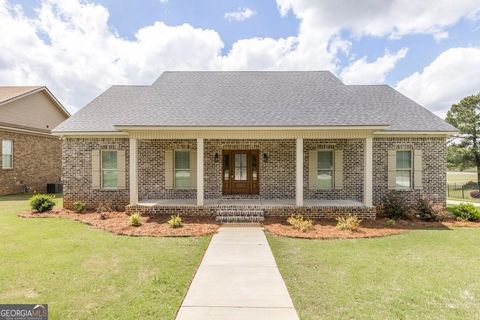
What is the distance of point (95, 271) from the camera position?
532 cm

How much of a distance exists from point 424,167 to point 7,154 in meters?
22.3

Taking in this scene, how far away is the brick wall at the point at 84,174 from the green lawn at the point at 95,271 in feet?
10.0

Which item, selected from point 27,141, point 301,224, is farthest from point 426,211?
point 27,141

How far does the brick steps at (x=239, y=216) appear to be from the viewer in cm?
947

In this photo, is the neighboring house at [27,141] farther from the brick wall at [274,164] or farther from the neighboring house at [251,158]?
the brick wall at [274,164]

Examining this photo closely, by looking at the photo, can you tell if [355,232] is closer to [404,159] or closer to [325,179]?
[325,179]

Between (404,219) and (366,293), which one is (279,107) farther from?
(366,293)

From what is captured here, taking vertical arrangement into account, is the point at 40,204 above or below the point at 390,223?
above

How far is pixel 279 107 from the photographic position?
1094 centimetres

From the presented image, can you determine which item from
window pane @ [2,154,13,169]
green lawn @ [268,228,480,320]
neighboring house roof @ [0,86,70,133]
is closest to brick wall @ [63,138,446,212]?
green lawn @ [268,228,480,320]

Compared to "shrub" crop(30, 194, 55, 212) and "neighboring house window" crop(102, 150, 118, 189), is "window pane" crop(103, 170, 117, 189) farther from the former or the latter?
"shrub" crop(30, 194, 55, 212)

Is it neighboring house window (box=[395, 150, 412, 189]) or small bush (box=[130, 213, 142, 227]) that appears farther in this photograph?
neighboring house window (box=[395, 150, 412, 189])

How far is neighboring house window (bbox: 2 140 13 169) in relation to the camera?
15.6 metres

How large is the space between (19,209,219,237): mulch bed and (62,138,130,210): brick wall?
0.86 meters
